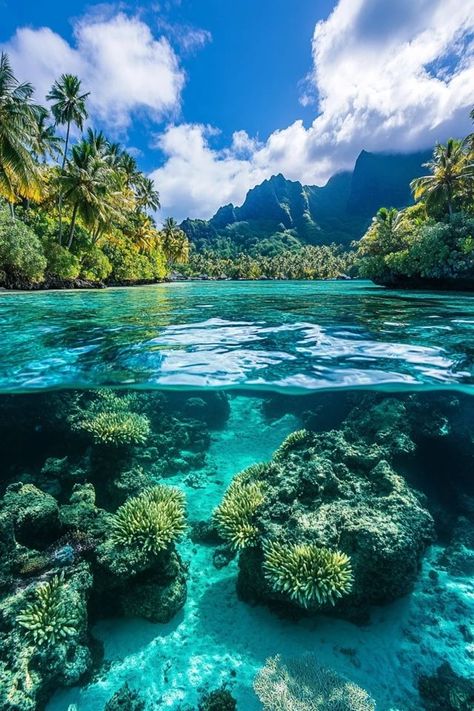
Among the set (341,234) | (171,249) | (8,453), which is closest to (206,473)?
(8,453)

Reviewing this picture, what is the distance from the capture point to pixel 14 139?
20.7m

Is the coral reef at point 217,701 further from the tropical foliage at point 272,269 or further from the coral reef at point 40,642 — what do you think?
the tropical foliage at point 272,269

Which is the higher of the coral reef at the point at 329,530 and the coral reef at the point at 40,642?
the coral reef at the point at 329,530

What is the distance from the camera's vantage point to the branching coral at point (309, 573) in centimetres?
A: 482

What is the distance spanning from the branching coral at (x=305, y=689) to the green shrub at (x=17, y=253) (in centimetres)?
2593

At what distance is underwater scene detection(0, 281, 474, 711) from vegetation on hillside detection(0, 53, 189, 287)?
658 inches

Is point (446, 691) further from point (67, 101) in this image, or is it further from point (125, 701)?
point (67, 101)

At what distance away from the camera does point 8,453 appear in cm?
880

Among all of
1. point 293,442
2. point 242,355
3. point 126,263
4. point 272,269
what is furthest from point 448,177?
point 272,269

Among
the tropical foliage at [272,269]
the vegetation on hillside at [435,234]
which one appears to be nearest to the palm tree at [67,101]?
the vegetation on hillside at [435,234]

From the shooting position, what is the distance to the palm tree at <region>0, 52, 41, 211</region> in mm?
20703

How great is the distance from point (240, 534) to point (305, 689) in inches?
79.5

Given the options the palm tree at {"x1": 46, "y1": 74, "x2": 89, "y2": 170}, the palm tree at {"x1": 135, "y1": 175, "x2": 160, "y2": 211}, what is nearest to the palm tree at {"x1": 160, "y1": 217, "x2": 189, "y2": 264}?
the palm tree at {"x1": 135, "y1": 175, "x2": 160, "y2": 211}

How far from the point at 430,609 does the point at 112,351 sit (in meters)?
8.43
